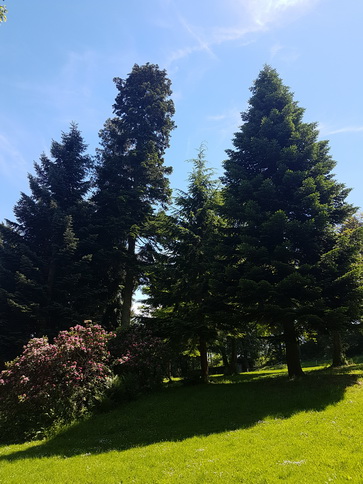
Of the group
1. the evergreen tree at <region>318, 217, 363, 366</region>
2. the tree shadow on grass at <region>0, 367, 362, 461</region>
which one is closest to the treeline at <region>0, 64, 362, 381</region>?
the evergreen tree at <region>318, 217, 363, 366</region>

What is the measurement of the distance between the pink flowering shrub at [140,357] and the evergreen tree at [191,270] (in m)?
1.10

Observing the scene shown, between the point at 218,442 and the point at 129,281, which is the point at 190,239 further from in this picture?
the point at 218,442

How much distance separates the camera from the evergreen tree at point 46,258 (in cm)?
1869

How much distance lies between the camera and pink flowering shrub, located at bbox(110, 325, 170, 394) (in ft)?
50.2

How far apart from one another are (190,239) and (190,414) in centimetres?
943

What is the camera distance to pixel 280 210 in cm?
1345

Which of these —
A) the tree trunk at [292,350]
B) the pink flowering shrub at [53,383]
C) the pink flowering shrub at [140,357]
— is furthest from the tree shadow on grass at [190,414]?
the pink flowering shrub at [140,357]

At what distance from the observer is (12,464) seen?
7535 mm

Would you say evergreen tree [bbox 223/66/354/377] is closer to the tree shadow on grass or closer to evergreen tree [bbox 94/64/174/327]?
the tree shadow on grass

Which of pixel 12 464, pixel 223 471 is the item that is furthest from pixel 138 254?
pixel 223 471

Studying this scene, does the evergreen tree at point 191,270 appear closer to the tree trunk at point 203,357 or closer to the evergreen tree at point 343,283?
the tree trunk at point 203,357

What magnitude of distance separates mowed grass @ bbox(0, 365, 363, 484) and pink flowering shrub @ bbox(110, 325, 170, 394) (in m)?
2.24

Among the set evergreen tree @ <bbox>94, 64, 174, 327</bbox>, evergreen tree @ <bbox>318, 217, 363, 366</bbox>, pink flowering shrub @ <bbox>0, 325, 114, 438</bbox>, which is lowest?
pink flowering shrub @ <bbox>0, 325, 114, 438</bbox>

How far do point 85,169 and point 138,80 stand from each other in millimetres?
9450
